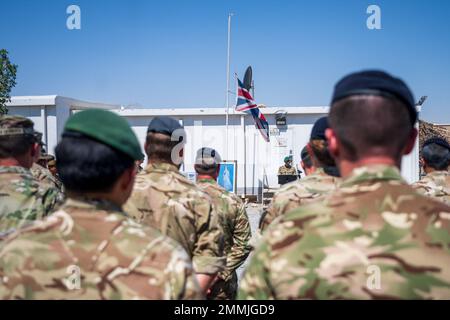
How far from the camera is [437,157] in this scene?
176 inches

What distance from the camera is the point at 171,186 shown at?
112 inches

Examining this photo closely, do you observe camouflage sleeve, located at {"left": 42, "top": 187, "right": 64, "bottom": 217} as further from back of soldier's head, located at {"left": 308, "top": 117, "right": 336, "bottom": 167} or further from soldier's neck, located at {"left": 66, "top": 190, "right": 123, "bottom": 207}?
back of soldier's head, located at {"left": 308, "top": 117, "right": 336, "bottom": 167}

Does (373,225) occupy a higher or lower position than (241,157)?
higher

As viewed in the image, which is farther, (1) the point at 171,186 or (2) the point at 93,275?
(1) the point at 171,186

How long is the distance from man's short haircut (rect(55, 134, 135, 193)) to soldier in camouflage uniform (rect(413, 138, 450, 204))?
369 cm

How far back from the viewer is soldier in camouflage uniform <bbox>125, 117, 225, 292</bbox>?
2787 mm

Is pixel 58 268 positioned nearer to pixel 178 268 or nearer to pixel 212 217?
pixel 178 268

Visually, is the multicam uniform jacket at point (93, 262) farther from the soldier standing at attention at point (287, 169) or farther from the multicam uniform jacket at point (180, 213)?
the soldier standing at attention at point (287, 169)

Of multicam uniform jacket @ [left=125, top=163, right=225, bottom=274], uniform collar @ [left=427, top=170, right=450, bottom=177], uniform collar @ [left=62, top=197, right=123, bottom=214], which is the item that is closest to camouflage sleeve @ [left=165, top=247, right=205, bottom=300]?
uniform collar @ [left=62, top=197, right=123, bottom=214]

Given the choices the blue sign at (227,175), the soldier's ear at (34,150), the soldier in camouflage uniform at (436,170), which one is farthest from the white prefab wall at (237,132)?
the soldier's ear at (34,150)
